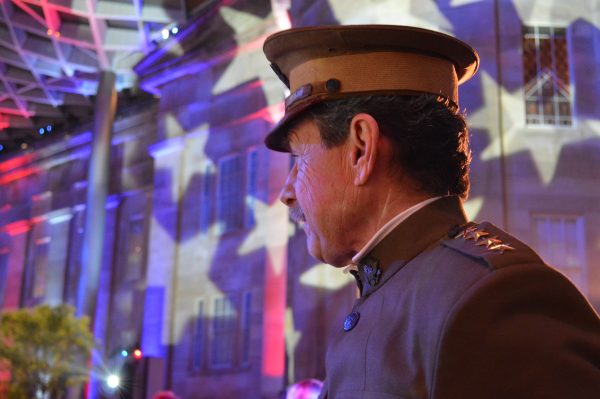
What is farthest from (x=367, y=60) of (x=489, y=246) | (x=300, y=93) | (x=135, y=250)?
(x=135, y=250)

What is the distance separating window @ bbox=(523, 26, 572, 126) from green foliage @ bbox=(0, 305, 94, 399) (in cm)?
797

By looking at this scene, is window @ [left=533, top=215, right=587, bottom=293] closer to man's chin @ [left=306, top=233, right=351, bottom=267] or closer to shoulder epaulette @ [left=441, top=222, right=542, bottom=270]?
man's chin @ [left=306, top=233, right=351, bottom=267]

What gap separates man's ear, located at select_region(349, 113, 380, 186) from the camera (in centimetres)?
166

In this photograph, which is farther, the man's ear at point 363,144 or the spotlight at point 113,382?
the spotlight at point 113,382

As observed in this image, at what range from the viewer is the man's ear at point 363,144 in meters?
1.66

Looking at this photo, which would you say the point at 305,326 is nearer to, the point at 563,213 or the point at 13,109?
the point at 563,213

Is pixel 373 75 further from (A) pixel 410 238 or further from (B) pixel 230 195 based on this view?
(B) pixel 230 195

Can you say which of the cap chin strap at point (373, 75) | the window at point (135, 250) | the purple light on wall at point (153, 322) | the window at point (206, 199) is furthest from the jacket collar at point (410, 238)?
the window at point (135, 250)

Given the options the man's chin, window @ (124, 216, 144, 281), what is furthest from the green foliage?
the man's chin

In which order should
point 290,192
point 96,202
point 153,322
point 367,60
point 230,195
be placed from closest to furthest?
1. point 367,60
2. point 290,192
3. point 230,195
4. point 153,322
5. point 96,202

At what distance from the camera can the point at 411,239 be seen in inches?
62.8

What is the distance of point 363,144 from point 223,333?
15994mm

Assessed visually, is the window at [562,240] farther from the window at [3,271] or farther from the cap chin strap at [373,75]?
the window at [3,271]

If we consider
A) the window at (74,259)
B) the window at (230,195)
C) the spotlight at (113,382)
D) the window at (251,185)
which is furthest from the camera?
the window at (74,259)
